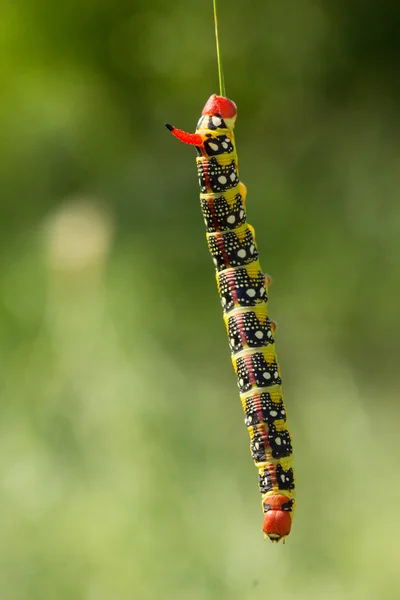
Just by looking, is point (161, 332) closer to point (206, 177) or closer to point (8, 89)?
point (8, 89)

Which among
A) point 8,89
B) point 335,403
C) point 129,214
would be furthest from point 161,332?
point 8,89

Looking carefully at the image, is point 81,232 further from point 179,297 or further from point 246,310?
point 246,310

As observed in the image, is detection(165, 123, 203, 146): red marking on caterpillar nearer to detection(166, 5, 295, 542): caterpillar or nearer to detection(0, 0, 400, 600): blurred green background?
detection(166, 5, 295, 542): caterpillar

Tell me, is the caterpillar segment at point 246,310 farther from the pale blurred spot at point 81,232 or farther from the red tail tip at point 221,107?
the pale blurred spot at point 81,232

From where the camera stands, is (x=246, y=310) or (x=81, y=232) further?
(x=81, y=232)

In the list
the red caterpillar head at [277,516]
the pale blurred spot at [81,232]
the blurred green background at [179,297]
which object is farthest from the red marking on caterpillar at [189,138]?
the pale blurred spot at [81,232]

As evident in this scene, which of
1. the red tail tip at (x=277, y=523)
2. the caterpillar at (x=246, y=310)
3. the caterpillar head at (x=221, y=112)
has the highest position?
the caterpillar head at (x=221, y=112)

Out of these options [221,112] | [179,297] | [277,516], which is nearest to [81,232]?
[179,297]
